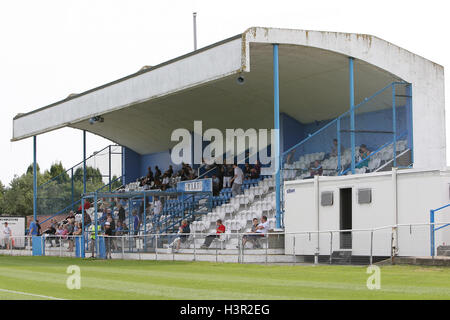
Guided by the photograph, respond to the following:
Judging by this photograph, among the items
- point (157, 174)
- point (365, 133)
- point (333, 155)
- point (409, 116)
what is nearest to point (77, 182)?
point (157, 174)

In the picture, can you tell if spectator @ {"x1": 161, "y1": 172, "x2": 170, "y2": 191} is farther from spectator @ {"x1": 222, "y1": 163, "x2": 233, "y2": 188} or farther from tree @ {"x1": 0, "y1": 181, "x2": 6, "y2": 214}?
tree @ {"x1": 0, "y1": 181, "x2": 6, "y2": 214}

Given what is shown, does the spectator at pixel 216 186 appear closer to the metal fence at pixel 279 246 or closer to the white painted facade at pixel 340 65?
the white painted facade at pixel 340 65

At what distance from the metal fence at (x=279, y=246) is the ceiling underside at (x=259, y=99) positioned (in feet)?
22.1

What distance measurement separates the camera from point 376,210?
21906mm

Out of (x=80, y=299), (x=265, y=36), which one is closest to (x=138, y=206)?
(x=265, y=36)

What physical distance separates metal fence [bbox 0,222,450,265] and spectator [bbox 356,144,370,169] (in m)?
4.19

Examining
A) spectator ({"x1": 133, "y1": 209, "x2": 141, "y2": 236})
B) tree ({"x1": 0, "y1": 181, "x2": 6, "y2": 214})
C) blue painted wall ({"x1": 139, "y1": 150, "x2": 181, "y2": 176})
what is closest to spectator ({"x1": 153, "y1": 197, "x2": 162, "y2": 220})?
spectator ({"x1": 133, "y1": 209, "x2": 141, "y2": 236})

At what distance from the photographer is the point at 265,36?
86.5ft

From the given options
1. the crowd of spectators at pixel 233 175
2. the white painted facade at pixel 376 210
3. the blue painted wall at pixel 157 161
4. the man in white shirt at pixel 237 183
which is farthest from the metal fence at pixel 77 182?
the white painted facade at pixel 376 210

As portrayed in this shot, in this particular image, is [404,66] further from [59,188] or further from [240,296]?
[59,188]

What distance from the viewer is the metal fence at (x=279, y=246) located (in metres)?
20.0

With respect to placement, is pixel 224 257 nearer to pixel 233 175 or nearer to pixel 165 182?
pixel 233 175

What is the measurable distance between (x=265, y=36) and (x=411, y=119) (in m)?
6.29

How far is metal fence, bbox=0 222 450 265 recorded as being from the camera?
20.0m
